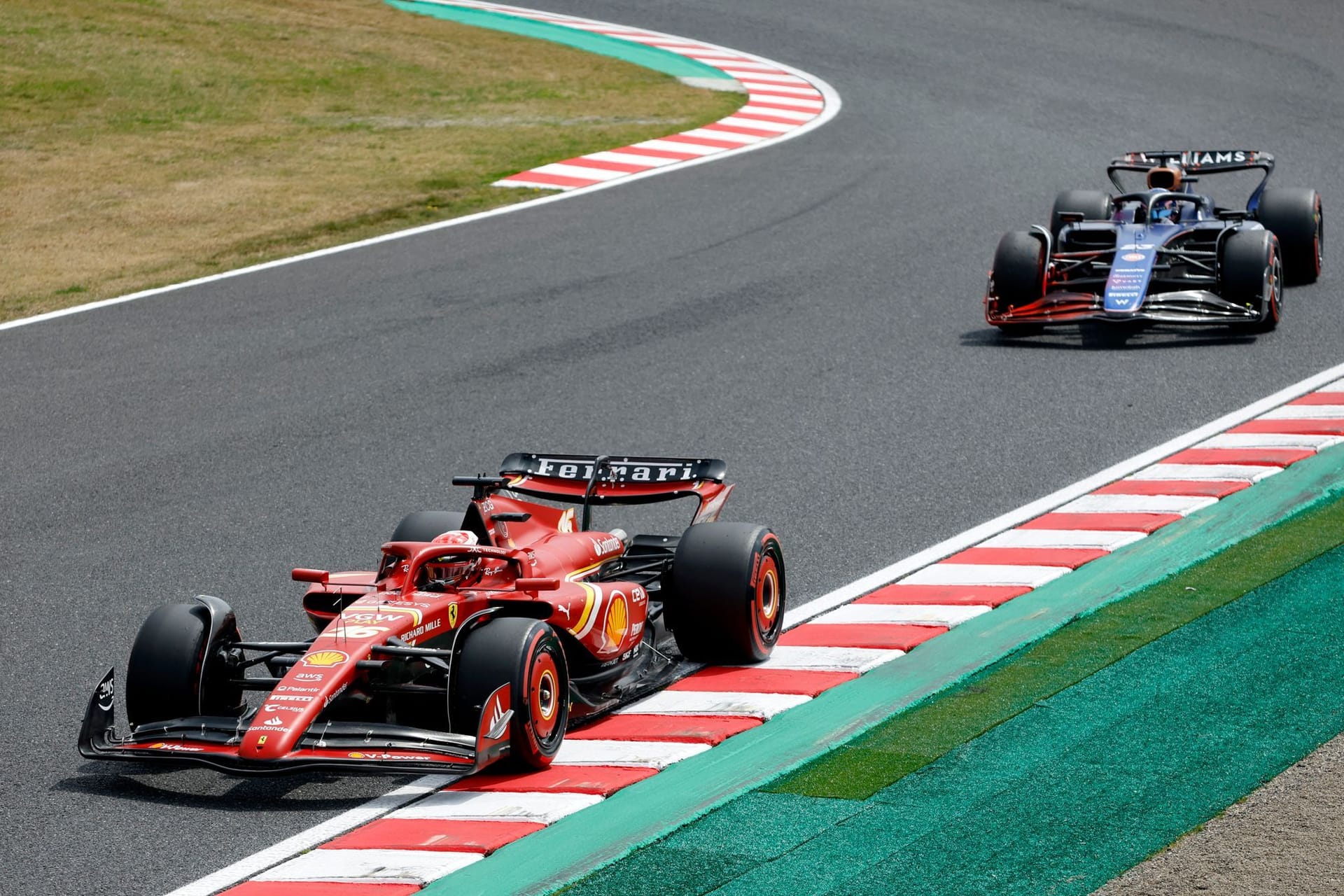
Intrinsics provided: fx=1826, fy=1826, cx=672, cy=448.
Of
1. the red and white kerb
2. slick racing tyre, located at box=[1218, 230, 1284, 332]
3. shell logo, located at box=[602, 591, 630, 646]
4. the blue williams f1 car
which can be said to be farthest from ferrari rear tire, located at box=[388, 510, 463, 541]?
the red and white kerb

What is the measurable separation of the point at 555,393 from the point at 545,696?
5.46 metres

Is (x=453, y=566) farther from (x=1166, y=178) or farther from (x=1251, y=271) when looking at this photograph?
(x=1166, y=178)

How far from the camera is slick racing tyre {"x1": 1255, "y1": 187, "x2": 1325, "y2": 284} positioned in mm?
14039

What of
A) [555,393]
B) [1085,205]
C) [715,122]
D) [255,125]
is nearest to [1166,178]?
[1085,205]

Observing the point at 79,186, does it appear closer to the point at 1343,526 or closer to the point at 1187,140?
the point at 1187,140

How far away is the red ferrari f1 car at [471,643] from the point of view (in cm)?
593

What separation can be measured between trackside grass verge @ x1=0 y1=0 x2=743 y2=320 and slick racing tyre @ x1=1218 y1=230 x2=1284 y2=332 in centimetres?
745

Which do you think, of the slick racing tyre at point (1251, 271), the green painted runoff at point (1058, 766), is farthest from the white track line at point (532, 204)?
the green painted runoff at point (1058, 766)

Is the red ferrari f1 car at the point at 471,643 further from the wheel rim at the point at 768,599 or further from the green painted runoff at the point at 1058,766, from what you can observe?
the green painted runoff at the point at 1058,766

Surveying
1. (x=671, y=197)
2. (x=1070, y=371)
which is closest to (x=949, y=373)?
(x=1070, y=371)

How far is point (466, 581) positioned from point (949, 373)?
604cm

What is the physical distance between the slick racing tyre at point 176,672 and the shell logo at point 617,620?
4.51ft

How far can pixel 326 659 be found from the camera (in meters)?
6.07

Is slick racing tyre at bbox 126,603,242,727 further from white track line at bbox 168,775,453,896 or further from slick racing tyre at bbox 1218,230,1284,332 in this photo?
slick racing tyre at bbox 1218,230,1284,332
